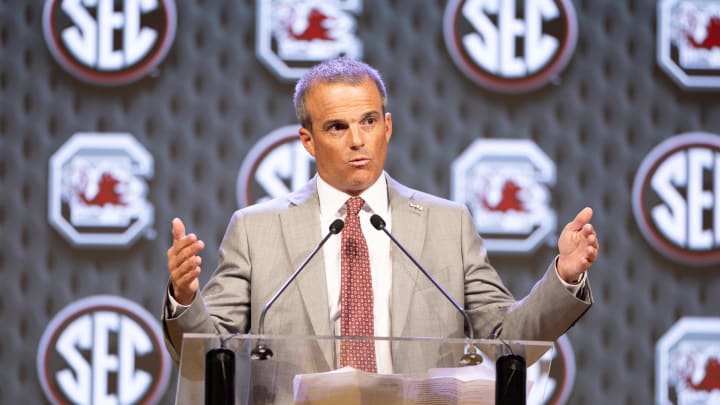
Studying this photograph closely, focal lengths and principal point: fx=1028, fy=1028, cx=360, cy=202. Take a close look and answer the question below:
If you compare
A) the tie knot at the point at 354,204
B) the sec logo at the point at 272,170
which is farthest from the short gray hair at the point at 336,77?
the sec logo at the point at 272,170

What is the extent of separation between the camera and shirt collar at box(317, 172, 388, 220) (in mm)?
2502

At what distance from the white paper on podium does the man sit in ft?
1.53

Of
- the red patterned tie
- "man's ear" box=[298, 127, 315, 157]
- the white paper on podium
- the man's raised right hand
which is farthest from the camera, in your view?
"man's ear" box=[298, 127, 315, 157]

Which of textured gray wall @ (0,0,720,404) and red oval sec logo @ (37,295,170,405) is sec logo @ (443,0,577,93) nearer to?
textured gray wall @ (0,0,720,404)

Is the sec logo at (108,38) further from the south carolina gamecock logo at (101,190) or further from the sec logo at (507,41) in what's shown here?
the sec logo at (507,41)

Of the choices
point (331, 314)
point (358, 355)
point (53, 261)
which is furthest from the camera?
point (53, 261)

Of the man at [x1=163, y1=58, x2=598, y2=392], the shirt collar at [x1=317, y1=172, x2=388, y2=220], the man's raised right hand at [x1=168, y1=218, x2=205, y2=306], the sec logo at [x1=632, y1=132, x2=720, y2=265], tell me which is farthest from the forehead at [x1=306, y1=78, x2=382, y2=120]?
the sec logo at [x1=632, y1=132, x2=720, y2=265]

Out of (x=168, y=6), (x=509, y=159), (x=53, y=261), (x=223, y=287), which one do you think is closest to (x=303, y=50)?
(x=168, y=6)

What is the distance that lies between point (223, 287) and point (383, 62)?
1421 millimetres

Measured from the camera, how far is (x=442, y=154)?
3584mm

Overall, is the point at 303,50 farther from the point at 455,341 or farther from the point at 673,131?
the point at 455,341

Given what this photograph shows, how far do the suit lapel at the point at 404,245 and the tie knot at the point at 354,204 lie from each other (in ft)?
0.26

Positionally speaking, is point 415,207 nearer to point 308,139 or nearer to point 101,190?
Result: point 308,139

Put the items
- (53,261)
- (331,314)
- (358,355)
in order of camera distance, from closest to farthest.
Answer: (358,355) → (331,314) → (53,261)
